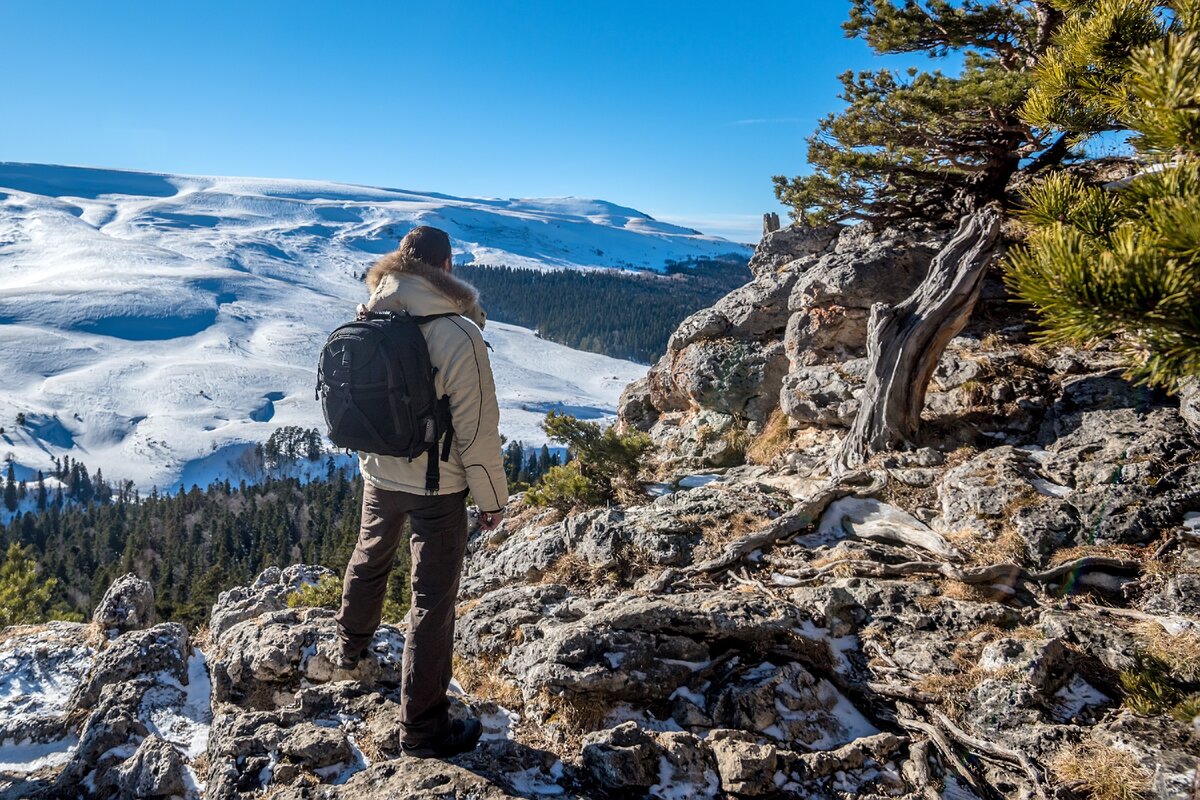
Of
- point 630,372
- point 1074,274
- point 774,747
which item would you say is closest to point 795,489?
point 774,747

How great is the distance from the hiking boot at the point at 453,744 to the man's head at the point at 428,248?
2.64m

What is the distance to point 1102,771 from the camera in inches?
124

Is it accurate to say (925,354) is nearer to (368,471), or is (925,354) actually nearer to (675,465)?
(675,465)

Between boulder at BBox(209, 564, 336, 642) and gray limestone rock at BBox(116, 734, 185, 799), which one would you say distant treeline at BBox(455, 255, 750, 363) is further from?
gray limestone rock at BBox(116, 734, 185, 799)

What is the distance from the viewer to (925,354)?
7109 millimetres

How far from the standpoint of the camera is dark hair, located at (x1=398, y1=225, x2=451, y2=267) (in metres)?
3.60

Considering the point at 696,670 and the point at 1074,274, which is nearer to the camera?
the point at 1074,274

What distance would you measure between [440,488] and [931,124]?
7868 millimetres

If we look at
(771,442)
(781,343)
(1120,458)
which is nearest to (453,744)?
(1120,458)

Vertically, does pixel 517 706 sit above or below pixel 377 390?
below

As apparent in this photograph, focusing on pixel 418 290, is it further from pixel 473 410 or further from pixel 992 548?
pixel 992 548

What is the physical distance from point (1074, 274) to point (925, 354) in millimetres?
5402

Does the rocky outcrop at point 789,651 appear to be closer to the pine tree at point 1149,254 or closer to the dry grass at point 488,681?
the dry grass at point 488,681

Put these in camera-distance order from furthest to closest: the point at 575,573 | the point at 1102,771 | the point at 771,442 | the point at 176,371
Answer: the point at 176,371, the point at 771,442, the point at 575,573, the point at 1102,771
